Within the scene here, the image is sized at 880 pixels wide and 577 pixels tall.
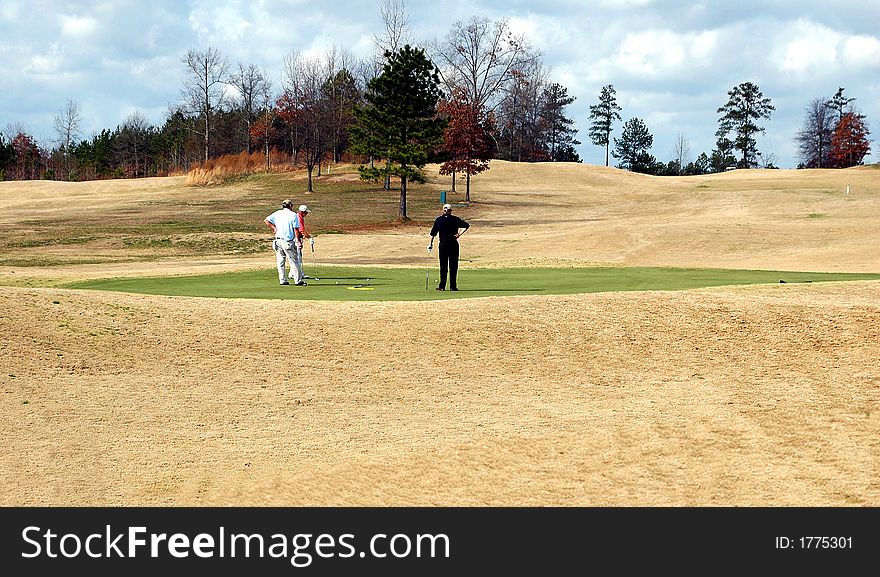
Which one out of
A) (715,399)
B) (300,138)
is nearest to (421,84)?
(300,138)

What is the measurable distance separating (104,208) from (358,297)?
54370mm

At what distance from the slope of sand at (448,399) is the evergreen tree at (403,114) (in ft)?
121

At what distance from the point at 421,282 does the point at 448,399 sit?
11.3 meters

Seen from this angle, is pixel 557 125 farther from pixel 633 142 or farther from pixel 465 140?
pixel 465 140

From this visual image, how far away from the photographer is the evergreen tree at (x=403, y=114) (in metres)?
55.1

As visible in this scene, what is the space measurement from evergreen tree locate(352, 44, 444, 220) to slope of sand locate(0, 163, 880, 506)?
121 feet

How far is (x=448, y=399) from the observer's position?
12.9m

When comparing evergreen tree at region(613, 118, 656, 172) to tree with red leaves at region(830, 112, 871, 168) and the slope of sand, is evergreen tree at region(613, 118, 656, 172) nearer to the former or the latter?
tree with red leaves at region(830, 112, 871, 168)

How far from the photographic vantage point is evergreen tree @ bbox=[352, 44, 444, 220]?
55.1 metres

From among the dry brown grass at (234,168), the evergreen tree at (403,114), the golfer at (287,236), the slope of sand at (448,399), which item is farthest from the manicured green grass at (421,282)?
the dry brown grass at (234,168)

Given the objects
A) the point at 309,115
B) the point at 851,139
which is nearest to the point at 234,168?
the point at 309,115

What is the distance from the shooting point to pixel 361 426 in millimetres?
11789

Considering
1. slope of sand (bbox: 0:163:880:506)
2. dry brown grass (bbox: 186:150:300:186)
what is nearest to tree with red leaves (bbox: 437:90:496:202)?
dry brown grass (bbox: 186:150:300:186)

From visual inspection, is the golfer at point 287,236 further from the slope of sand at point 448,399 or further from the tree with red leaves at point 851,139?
the tree with red leaves at point 851,139
